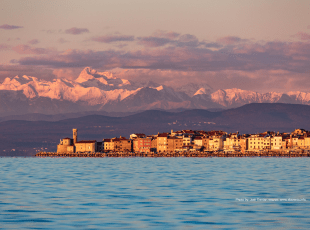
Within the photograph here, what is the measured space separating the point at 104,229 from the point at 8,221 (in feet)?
21.8

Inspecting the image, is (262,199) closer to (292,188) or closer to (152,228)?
(292,188)

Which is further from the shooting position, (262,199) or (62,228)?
(262,199)

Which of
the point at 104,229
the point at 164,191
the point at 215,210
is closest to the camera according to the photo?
the point at 104,229

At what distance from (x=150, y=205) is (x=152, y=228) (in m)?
9.68

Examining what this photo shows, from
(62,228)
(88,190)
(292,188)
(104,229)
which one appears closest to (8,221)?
(62,228)

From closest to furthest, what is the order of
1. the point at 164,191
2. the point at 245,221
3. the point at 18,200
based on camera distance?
1. the point at 245,221
2. the point at 18,200
3. the point at 164,191

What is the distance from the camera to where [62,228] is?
3111 cm

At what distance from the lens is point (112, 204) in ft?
136

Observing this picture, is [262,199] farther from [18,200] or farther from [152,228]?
[18,200]

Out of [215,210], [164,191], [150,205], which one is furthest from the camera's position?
[164,191]

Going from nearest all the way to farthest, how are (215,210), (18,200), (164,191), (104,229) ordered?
(104,229) → (215,210) → (18,200) → (164,191)

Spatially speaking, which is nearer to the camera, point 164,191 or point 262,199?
point 262,199

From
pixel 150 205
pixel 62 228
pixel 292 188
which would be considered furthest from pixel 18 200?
pixel 292 188

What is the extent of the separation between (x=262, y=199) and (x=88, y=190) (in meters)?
17.1
